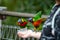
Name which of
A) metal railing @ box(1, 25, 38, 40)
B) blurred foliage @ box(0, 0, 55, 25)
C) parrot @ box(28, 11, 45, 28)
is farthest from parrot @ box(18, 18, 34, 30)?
blurred foliage @ box(0, 0, 55, 25)

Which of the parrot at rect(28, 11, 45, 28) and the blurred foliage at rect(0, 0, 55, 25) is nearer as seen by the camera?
the parrot at rect(28, 11, 45, 28)

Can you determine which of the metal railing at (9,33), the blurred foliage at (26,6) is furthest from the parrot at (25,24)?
the blurred foliage at (26,6)

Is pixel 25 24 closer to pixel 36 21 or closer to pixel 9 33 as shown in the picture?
pixel 36 21

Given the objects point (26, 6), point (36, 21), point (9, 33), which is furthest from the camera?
point (26, 6)

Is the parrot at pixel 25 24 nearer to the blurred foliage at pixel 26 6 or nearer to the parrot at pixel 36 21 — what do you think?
the parrot at pixel 36 21

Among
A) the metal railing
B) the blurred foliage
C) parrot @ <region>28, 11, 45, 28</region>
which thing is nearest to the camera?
parrot @ <region>28, 11, 45, 28</region>

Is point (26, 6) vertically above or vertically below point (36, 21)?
above

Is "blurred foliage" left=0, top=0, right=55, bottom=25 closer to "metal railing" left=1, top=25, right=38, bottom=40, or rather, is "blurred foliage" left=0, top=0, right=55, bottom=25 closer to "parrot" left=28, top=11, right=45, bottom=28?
"metal railing" left=1, top=25, right=38, bottom=40

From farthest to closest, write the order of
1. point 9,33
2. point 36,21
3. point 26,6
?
point 26,6 → point 9,33 → point 36,21

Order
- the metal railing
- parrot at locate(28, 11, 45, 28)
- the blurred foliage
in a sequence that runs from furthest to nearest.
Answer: the blurred foliage → the metal railing → parrot at locate(28, 11, 45, 28)

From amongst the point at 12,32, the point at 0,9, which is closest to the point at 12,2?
the point at 0,9

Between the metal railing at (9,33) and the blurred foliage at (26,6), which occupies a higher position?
the blurred foliage at (26,6)

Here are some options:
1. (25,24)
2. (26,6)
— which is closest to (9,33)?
(25,24)

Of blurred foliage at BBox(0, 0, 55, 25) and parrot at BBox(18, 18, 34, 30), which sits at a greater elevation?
blurred foliage at BBox(0, 0, 55, 25)
